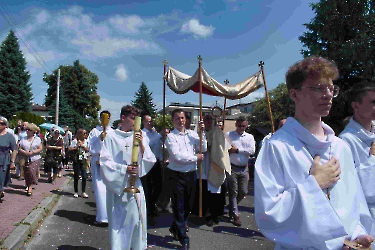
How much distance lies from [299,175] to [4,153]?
749 centimetres

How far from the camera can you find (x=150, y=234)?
583 cm

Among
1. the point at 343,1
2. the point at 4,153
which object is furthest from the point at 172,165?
the point at 343,1

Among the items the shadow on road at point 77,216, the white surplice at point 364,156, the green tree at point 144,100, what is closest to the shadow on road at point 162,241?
the shadow on road at point 77,216

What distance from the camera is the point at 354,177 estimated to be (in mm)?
1920

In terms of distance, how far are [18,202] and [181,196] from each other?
4.68 meters

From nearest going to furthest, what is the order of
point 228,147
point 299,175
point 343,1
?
point 299,175
point 228,147
point 343,1

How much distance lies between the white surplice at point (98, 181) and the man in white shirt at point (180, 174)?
164 centimetres

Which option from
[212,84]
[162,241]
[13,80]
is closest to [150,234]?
[162,241]

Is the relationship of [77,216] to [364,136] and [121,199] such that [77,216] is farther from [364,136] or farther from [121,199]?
[364,136]

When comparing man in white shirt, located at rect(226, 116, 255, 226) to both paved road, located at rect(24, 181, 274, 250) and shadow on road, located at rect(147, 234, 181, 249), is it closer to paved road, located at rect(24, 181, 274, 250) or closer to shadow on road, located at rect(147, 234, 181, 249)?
paved road, located at rect(24, 181, 274, 250)

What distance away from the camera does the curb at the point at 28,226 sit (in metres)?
4.73

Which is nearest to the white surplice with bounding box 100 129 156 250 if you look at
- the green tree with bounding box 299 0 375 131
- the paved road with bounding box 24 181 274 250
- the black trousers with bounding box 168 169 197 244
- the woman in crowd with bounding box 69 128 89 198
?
the black trousers with bounding box 168 169 197 244

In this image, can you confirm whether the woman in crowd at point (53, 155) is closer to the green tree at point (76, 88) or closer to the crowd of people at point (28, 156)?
the crowd of people at point (28, 156)

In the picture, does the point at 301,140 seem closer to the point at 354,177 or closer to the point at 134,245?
the point at 354,177
